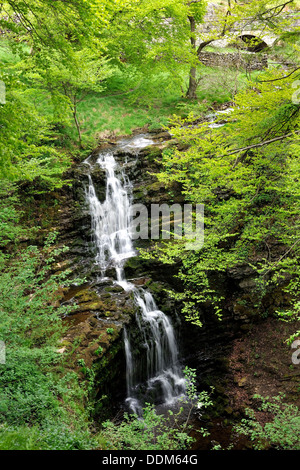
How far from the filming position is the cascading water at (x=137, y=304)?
8.26 metres

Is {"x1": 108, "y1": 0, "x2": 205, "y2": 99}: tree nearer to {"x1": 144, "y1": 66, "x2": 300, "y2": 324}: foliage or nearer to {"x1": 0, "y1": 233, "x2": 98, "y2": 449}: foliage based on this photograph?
{"x1": 144, "y1": 66, "x2": 300, "y2": 324}: foliage

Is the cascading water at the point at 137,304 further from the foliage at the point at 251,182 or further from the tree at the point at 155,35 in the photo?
the tree at the point at 155,35

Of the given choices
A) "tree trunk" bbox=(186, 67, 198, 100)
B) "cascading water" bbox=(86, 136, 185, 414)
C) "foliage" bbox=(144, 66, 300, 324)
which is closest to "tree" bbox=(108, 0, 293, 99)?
"tree trunk" bbox=(186, 67, 198, 100)

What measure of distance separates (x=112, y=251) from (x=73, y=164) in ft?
14.8

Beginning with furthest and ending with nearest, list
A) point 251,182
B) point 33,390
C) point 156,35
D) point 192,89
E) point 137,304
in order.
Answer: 1. point 192,89
2. point 156,35
3. point 137,304
4. point 251,182
5. point 33,390

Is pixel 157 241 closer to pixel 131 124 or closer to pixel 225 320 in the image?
pixel 225 320

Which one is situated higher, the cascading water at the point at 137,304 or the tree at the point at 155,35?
the tree at the point at 155,35

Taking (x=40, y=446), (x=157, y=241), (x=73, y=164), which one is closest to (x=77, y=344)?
(x=40, y=446)

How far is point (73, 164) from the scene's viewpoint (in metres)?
13.2

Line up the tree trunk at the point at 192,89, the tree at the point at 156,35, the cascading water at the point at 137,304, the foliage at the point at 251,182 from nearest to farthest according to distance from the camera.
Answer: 1. the foliage at the point at 251,182
2. the cascading water at the point at 137,304
3. the tree at the point at 156,35
4. the tree trunk at the point at 192,89

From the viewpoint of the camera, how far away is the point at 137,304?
8914 mm

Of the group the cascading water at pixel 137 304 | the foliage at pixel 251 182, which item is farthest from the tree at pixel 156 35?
the foliage at pixel 251 182

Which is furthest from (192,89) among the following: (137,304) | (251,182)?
(137,304)

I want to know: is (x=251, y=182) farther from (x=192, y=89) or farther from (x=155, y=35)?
(x=155, y=35)
